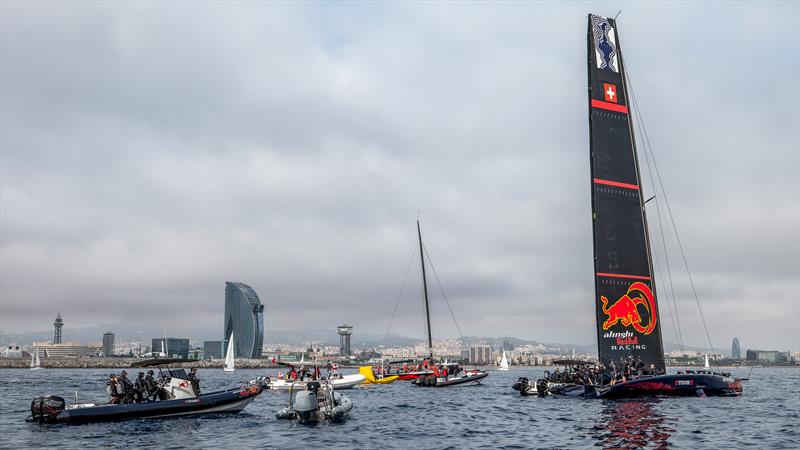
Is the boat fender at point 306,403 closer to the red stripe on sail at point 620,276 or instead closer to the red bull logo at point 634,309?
the red bull logo at point 634,309

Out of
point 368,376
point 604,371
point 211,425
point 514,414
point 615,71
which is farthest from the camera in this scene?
point 368,376

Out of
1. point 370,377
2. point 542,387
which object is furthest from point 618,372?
point 370,377

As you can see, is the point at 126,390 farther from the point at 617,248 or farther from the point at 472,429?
the point at 617,248

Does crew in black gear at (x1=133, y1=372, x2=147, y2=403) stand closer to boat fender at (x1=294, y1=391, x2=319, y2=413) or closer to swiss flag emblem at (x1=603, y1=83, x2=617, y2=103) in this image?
boat fender at (x1=294, y1=391, x2=319, y2=413)

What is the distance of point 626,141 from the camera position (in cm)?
5003

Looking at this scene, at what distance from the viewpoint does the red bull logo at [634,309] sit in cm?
4753

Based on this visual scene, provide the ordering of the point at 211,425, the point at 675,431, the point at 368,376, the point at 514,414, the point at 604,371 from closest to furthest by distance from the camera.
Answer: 1. the point at 675,431
2. the point at 211,425
3. the point at 514,414
4. the point at 604,371
5. the point at 368,376

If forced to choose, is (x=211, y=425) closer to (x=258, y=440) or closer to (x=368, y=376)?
(x=258, y=440)

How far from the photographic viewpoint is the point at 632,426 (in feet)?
104

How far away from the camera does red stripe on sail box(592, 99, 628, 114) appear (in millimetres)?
49906

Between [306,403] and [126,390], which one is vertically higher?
[126,390]

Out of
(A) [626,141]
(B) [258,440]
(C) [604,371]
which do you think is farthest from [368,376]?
(B) [258,440]

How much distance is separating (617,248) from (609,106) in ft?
34.5

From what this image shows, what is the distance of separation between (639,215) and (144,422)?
115 ft
